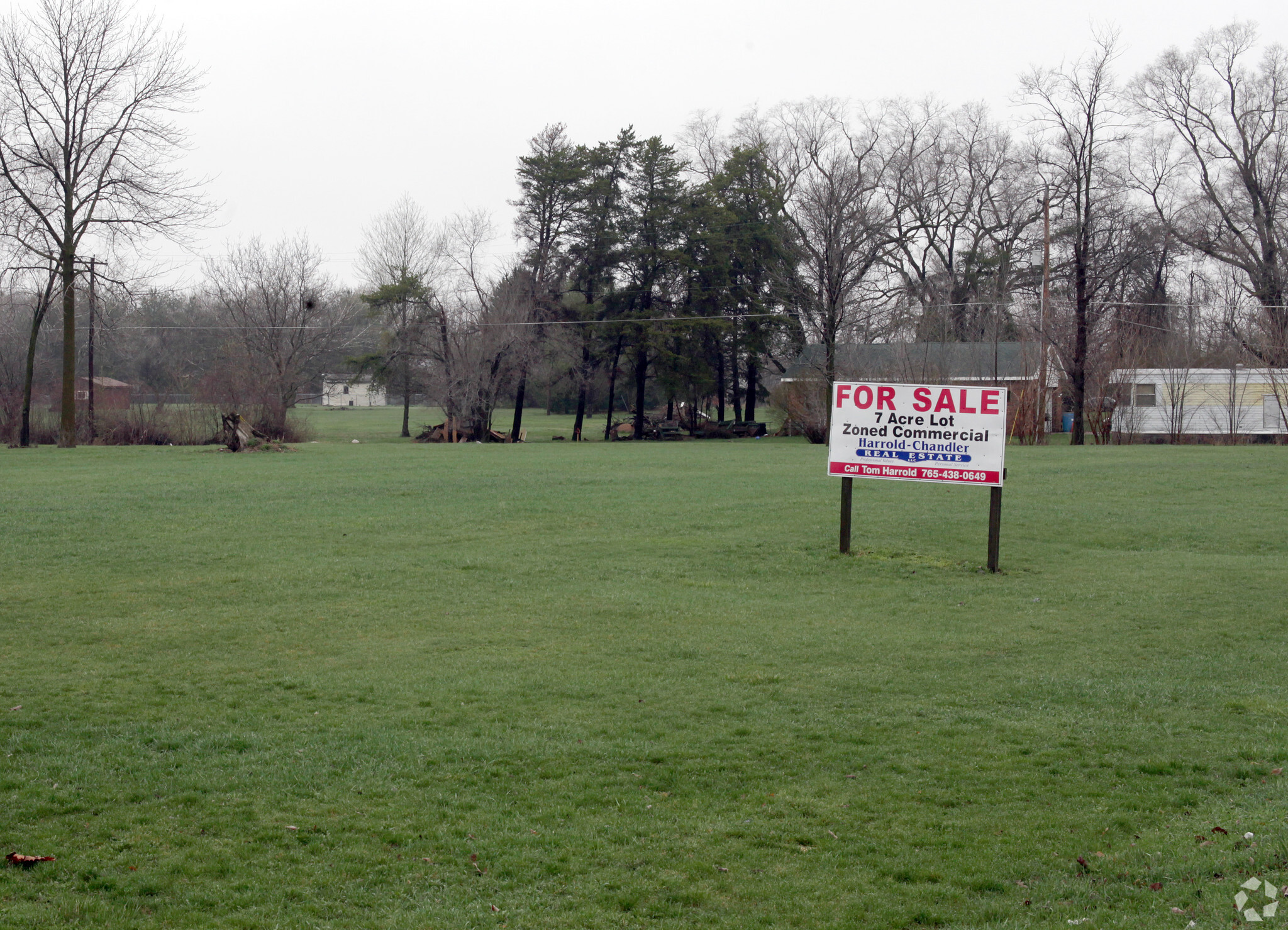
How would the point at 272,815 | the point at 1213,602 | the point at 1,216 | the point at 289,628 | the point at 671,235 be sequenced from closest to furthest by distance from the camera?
1. the point at 272,815
2. the point at 289,628
3. the point at 1213,602
4. the point at 1,216
5. the point at 671,235

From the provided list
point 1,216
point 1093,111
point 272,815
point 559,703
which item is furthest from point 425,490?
point 1093,111

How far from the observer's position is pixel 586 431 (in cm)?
6512

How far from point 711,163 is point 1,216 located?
39712 mm

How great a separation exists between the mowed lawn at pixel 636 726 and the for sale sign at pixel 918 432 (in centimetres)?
119

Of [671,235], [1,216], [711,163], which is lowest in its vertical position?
[1,216]

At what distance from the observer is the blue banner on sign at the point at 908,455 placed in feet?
41.9

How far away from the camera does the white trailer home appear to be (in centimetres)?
4072

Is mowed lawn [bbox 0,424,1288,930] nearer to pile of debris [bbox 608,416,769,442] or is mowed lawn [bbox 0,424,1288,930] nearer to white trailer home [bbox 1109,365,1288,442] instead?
white trailer home [bbox 1109,365,1288,442]

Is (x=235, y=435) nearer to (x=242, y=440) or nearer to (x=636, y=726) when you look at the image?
(x=242, y=440)

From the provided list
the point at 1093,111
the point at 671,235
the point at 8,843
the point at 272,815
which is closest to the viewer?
the point at 8,843

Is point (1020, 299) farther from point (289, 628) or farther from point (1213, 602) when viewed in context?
point (289, 628)

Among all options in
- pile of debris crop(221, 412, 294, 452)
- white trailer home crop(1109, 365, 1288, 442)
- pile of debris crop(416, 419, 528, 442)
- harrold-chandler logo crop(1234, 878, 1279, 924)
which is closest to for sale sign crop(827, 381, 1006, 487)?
harrold-chandler logo crop(1234, 878, 1279, 924)

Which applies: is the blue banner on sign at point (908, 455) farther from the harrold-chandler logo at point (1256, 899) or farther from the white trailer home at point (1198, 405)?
the white trailer home at point (1198, 405)

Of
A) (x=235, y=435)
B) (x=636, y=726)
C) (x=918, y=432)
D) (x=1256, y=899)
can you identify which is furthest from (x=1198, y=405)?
(x=1256, y=899)
